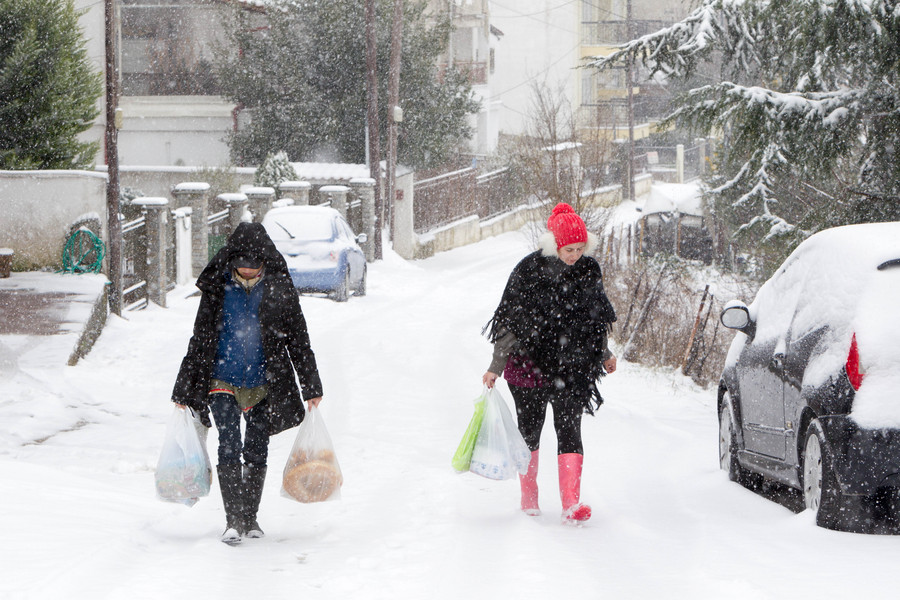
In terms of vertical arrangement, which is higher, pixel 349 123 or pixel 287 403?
pixel 349 123

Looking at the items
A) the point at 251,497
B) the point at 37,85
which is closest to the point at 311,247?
the point at 37,85

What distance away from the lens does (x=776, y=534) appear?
18.2 feet

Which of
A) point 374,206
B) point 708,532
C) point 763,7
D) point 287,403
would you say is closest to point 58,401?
point 287,403

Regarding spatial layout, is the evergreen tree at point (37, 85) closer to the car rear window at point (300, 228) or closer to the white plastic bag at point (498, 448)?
the car rear window at point (300, 228)

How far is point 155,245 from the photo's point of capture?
18.3m

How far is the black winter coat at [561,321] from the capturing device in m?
6.04

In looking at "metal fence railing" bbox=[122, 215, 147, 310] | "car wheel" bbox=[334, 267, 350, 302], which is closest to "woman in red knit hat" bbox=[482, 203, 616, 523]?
"metal fence railing" bbox=[122, 215, 147, 310]

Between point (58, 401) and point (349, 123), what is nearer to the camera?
point (58, 401)

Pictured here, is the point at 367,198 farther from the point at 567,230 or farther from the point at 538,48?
the point at 538,48

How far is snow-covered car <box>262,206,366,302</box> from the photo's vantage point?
19.9 m

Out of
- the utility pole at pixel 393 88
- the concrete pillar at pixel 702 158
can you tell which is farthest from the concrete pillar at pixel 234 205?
the concrete pillar at pixel 702 158

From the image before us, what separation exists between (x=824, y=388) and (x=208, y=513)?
351cm

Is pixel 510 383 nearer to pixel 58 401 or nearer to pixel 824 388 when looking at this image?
pixel 824 388

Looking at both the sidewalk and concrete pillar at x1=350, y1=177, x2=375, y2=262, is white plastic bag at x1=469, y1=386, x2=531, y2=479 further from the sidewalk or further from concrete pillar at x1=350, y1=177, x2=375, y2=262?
concrete pillar at x1=350, y1=177, x2=375, y2=262
